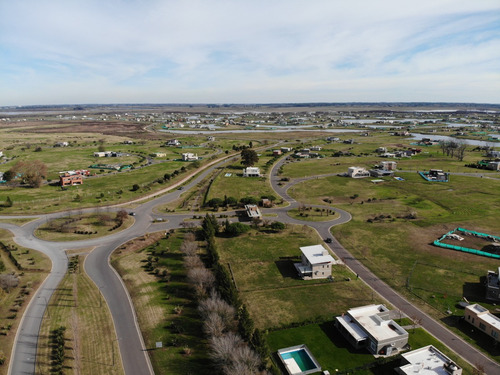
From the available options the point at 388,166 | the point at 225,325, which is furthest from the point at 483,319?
the point at 388,166

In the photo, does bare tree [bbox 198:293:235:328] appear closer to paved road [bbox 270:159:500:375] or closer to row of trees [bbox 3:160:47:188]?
paved road [bbox 270:159:500:375]

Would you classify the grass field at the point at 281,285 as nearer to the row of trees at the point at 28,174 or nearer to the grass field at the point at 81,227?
the grass field at the point at 81,227

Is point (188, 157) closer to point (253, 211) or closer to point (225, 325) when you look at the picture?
point (253, 211)

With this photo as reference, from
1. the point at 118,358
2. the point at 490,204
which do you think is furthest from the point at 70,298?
the point at 490,204

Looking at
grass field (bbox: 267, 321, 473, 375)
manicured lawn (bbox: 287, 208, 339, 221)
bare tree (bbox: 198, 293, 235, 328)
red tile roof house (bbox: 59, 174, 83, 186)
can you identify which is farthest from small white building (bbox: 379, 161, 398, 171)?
red tile roof house (bbox: 59, 174, 83, 186)

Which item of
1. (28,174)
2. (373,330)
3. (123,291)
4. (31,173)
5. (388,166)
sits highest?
(31,173)

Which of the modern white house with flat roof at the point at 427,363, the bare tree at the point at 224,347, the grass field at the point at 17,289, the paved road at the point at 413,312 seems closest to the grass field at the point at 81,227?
the grass field at the point at 17,289
